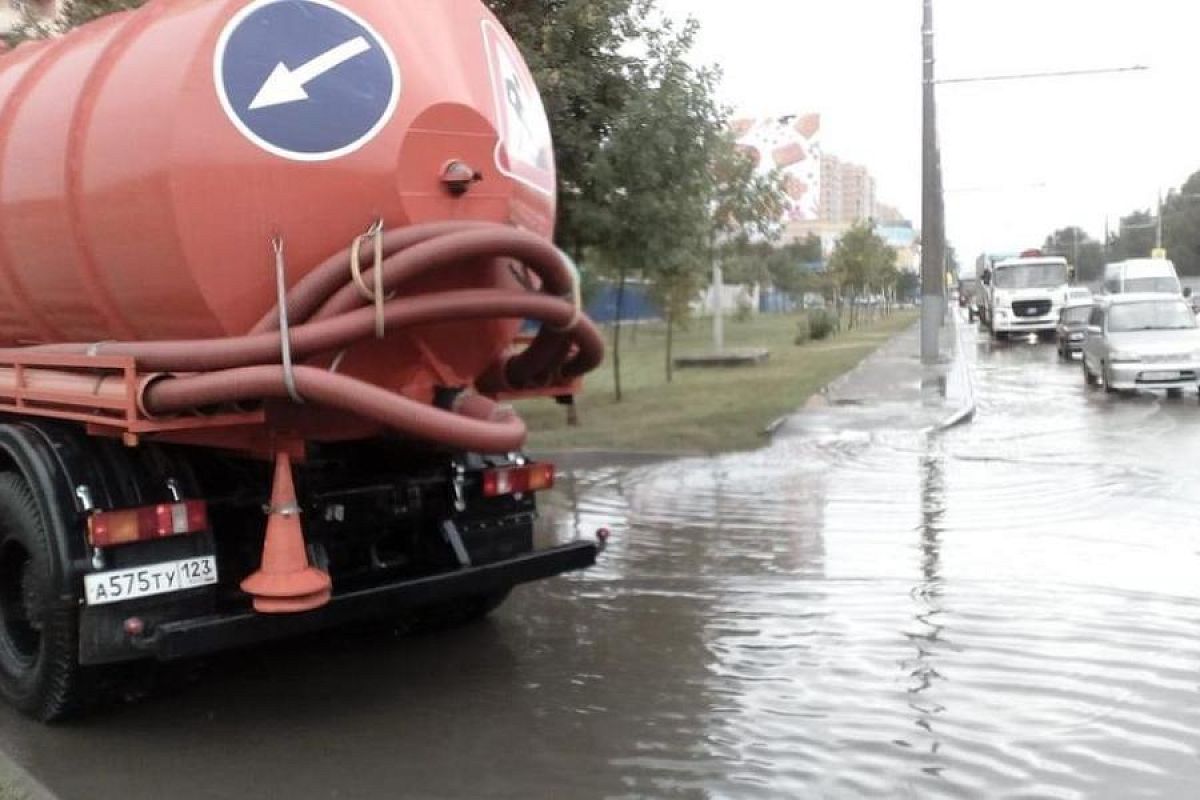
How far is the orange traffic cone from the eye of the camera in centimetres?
462

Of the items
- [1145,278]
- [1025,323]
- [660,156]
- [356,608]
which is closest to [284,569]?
[356,608]

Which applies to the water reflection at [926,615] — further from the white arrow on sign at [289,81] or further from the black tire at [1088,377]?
the black tire at [1088,377]

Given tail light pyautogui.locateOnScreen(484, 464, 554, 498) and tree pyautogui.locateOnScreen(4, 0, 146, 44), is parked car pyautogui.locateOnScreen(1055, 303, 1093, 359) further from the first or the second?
tail light pyautogui.locateOnScreen(484, 464, 554, 498)

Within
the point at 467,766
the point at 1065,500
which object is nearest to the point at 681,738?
the point at 467,766

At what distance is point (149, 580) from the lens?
481 centimetres

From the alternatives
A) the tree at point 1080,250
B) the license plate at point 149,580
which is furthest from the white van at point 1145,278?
the tree at point 1080,250

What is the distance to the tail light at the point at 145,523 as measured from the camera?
4738mm

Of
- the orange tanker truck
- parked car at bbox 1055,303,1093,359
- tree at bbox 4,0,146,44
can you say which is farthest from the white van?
the orange tanker truck

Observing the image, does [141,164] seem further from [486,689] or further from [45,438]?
[486,689]

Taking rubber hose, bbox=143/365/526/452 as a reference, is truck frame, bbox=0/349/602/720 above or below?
below

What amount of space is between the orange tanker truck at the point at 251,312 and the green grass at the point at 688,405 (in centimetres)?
883

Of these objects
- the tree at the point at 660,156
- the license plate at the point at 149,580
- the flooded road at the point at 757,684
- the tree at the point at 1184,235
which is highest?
the tree at the point at 1184,235

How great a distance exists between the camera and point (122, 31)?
501 cm

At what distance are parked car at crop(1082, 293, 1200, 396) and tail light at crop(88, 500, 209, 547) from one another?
54.0ft
